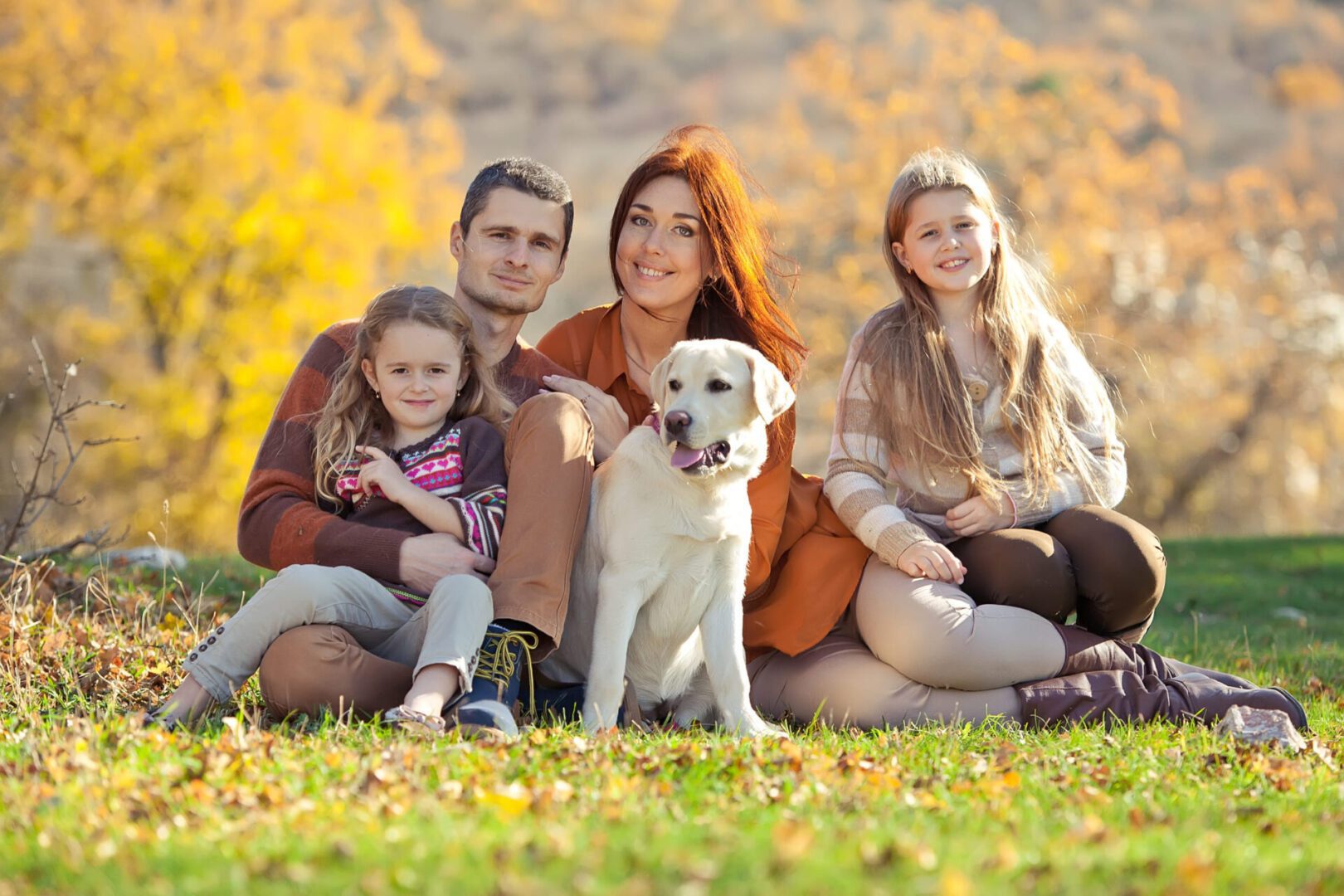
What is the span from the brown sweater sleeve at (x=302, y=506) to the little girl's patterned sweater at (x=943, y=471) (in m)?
1.74

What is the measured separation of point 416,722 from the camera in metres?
3.58

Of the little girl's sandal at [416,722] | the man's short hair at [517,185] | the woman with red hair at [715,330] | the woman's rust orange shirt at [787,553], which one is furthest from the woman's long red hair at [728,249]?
the little girl's sandal at [416,722]

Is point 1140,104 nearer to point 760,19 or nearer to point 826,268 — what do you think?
point 826,268

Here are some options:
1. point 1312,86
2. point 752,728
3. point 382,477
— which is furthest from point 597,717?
point 1312,86

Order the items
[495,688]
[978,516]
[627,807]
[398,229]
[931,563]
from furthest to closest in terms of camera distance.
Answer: [398,229] < [978,516] < [931,563] < [495,688] < [627,807]

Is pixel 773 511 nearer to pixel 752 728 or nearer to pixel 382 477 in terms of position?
pixel 752 728

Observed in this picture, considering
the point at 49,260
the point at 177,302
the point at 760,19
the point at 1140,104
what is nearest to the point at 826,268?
the point at 1140,104

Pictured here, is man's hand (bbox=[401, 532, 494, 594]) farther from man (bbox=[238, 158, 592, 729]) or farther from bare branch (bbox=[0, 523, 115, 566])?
bare branch (bbox=[0, 523, 115, 566])

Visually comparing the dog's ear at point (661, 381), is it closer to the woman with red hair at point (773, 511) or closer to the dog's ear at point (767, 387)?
the dog's ear at point (767, 387)

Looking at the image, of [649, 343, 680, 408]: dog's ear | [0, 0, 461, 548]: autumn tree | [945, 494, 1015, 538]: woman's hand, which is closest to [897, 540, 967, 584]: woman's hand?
[945, 494, 1015, 538]: woman's hand

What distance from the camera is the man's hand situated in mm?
4027

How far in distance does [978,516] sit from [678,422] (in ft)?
4.47

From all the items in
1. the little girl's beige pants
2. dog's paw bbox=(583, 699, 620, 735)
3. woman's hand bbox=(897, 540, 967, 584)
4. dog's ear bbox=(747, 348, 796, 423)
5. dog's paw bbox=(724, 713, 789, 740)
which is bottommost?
dog's paw bbox=(724, 713, 789, 740)

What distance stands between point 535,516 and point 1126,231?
59.5ft
